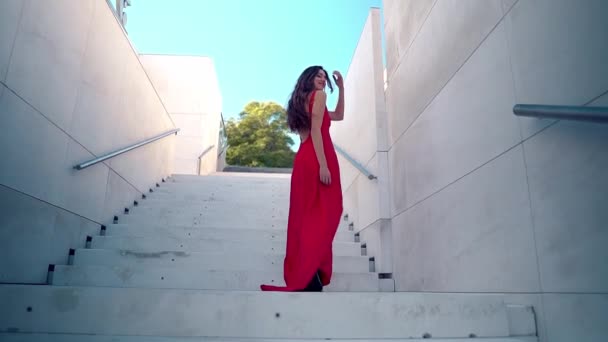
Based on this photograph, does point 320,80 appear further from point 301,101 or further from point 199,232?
point 199,232

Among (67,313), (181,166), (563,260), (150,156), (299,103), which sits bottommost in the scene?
(67,313)

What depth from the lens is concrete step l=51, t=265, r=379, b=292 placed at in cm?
269

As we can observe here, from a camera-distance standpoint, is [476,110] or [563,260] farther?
[476,110]

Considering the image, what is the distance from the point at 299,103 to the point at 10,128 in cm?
166

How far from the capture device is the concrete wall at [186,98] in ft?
30.9

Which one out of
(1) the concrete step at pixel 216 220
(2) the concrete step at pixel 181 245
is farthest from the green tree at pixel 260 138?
(2) the concrete step at pixel 181 245

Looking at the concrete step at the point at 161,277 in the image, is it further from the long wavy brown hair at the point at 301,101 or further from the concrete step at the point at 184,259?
the long wavy brown hair at the point at 301,101

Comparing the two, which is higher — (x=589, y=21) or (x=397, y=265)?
(x=589, y=21)

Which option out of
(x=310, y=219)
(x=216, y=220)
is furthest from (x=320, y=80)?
(x=216, y=220)

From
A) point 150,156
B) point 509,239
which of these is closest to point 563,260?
point 509,239

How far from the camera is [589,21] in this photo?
137 cm

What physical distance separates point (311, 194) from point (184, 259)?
1232 millimetres

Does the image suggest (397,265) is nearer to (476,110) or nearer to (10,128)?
(476,110)

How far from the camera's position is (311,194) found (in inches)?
93.9
